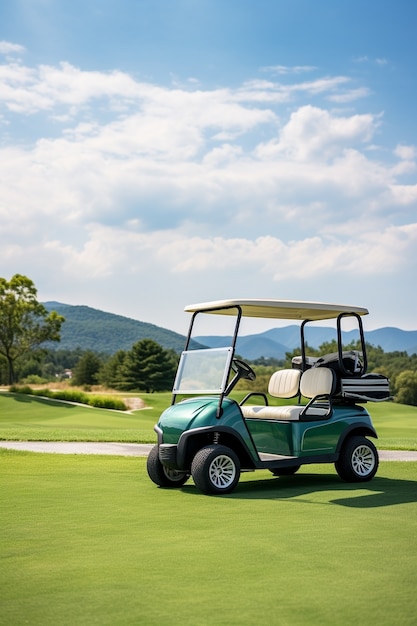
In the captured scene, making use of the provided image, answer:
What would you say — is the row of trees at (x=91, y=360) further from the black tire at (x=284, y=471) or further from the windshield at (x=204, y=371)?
the windshield at (x=204, y=371)

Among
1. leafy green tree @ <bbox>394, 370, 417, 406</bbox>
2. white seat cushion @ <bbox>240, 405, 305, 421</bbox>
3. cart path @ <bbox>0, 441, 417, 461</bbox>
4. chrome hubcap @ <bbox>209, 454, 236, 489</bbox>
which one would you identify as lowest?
cart path @ <bbox>0, 441, 417, 461</bbox>

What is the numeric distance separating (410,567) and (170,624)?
76.0 inches

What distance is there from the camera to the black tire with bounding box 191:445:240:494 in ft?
29.3

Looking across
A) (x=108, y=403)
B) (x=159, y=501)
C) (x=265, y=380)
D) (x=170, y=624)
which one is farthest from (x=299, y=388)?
(x=265, y=380)

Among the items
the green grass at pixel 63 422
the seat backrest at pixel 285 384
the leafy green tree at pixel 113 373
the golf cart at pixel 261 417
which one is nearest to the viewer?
the golf cart at pixel 261 417

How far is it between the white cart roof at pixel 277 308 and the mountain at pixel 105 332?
130 metres

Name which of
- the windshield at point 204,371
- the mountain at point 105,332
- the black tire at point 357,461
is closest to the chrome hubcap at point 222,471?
the windshield at point 204,371

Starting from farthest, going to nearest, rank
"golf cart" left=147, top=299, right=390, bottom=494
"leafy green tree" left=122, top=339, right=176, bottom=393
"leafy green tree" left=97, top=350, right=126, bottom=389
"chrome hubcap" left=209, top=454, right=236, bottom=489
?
"leafy green tree" left=97, top=350, right=126, bottom=389 → "leafy green tree" left=122, top=339, right=176, bottom=393 → "golf cart" left=147, top=299, right=390, bottom=494 → "chrome hubcap" left=209, top=454, right=236, bottom=489

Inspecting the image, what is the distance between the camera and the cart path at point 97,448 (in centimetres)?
1445

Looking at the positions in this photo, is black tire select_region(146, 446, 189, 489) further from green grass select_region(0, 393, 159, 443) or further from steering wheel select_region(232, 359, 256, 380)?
green grass select_region(0, 393, 159, 443)

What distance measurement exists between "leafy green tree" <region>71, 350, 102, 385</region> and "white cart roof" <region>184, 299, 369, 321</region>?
2704 inches

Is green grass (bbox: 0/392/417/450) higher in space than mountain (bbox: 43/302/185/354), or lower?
lower

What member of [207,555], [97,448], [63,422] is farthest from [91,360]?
[207,555]

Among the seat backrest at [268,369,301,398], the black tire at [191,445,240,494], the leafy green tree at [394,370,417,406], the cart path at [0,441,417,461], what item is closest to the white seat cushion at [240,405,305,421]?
the seat backrest at [268,369,301,398]
